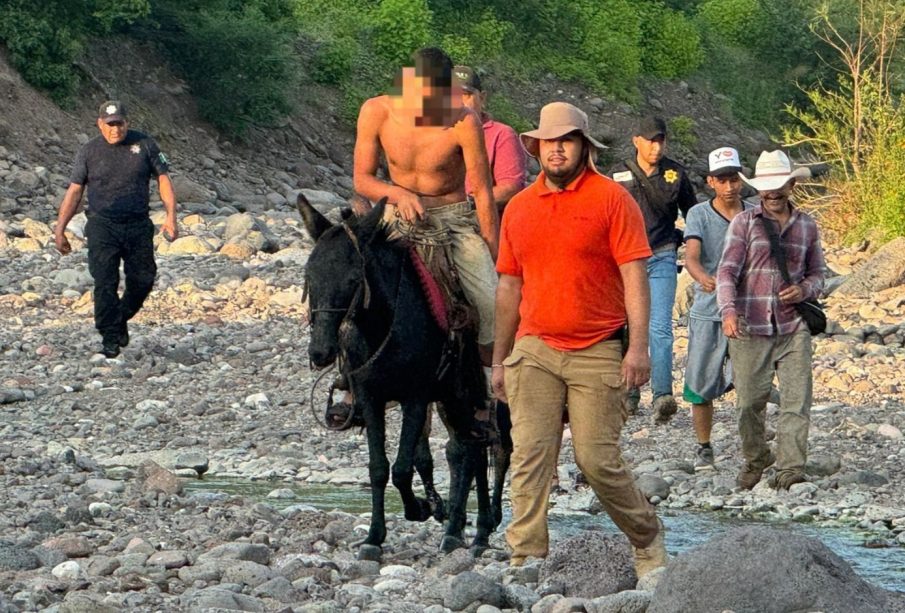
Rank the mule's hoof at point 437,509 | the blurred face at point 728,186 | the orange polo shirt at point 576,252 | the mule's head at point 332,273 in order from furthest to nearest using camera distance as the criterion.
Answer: the blurred face at point 728,186 < the mule's hoof at point 437,509 < the mule's head at point 332,273 < the orange polo shirt at point 576,252

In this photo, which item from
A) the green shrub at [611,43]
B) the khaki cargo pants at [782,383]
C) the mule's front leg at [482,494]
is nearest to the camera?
the mule's front leg at [482,494]

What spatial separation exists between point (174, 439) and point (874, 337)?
7632 millimetres

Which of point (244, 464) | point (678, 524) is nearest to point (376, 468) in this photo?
point (678, 524)

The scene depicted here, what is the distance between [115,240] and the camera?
615 inches

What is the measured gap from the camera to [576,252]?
7133mm

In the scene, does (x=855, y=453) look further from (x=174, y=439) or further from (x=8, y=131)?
(x=8, y=131)

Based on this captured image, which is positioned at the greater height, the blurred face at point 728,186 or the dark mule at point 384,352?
the blurred face at point 728,186

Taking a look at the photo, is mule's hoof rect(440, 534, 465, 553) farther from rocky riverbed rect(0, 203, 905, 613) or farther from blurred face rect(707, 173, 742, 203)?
blurred face rect(707, 173, 742, 203)

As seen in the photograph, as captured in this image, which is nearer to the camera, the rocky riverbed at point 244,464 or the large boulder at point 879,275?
the rocky riverbed at point 244,464

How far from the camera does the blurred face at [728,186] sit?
11.2m

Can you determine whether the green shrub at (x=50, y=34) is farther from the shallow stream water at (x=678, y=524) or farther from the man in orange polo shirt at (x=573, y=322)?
the man in orange polo shirt at (x=573, y=322)

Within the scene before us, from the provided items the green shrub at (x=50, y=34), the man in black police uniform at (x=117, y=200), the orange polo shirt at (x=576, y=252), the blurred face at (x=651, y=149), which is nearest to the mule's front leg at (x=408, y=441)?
the orange polo shirt at (x=576, y=252)

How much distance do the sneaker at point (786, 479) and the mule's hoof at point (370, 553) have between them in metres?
3.30

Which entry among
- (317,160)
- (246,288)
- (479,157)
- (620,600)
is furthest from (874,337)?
(317,160)
